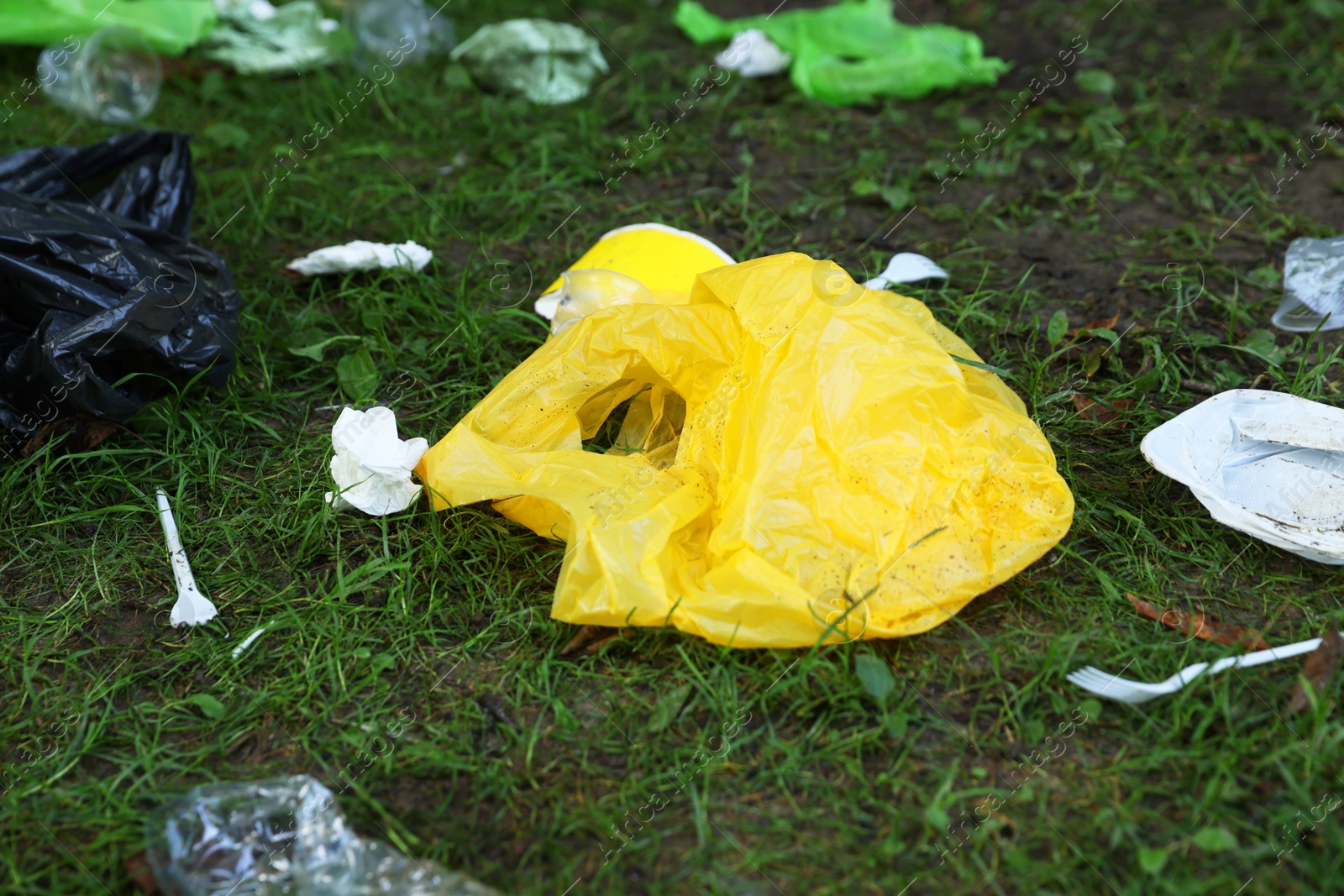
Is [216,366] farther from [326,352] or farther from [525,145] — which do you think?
[525,145]

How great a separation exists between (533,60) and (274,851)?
2.70m

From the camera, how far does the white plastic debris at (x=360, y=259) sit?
8.46 ft

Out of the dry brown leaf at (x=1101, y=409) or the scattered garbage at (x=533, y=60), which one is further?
the scattered garbage at (x=533, y=60)

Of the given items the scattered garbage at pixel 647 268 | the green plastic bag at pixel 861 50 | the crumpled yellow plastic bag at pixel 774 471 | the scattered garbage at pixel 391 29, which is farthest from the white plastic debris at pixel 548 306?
the scattered garbage at pixel 391 29

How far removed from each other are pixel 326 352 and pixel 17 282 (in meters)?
0.66

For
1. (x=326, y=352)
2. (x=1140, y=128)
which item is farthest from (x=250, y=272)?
(x=1140, y=128)

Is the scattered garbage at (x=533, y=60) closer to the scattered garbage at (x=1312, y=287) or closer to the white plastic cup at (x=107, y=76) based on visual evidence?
the white plastic cup at (x=107, y=76)

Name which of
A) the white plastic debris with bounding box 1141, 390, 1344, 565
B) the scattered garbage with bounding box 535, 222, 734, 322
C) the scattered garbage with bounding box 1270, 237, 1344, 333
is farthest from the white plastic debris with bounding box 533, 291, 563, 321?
the scattered garbage with bounding box 1270, 237, 1344, 333

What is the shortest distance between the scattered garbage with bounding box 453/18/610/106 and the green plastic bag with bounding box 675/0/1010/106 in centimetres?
51

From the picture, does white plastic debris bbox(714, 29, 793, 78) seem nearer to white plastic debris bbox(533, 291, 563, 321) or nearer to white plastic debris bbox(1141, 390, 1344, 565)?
white plastic debris bbox(533, 291, 563, 321)

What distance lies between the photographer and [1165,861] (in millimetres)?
1453

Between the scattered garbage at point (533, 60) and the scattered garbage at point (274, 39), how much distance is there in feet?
1.62

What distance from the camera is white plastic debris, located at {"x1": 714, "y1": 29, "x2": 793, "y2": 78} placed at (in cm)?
345

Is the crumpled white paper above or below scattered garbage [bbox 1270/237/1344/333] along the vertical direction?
above
